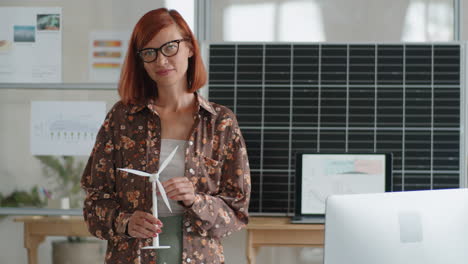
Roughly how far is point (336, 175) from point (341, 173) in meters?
0.03

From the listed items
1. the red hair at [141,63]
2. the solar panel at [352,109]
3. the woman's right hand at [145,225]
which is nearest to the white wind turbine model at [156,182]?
the woman's right hand at [145,225]

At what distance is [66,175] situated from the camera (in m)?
3.27

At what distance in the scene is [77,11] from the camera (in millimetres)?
3279

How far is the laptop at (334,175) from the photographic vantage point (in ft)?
10.1

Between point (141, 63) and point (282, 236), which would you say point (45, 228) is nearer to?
point (282, 236)

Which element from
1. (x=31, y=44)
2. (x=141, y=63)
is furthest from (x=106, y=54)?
(x=141, y=63)

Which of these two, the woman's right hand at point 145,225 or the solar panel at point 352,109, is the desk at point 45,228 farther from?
the woman's right hand at point 145,225

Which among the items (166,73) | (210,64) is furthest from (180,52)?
(210,64)

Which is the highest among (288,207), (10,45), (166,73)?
(10,45)

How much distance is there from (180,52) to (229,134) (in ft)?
1.05

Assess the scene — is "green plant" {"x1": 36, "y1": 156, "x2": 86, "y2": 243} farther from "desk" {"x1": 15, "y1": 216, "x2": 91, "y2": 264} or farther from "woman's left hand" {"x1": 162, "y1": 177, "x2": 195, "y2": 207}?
"woman's left hand" {"x1": 162, "y1": 177, "x2": 195, "y2": 207}

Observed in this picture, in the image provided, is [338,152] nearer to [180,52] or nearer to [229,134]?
[229,134]

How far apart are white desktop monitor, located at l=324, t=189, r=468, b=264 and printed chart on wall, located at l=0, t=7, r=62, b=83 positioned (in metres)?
2.29

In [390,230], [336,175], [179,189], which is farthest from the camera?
[336,175]
